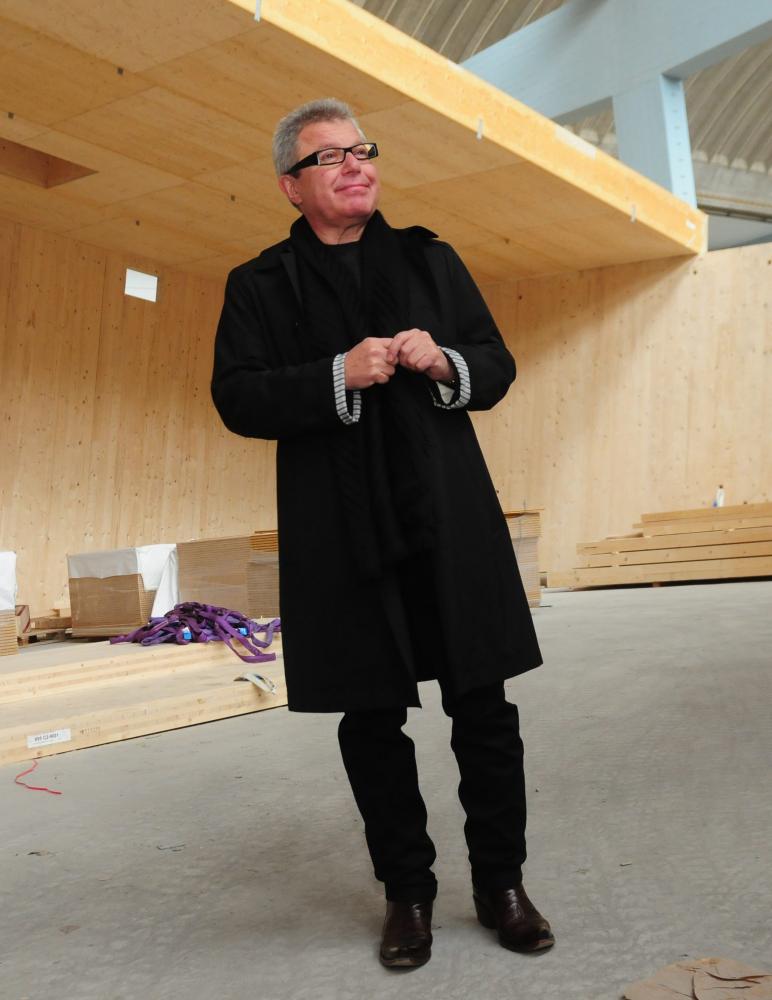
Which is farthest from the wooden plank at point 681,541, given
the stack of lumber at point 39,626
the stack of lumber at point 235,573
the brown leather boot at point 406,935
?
the brown leather boot at point 406,935

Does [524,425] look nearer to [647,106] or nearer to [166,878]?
[647,106]

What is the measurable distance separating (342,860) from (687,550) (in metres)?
10.4

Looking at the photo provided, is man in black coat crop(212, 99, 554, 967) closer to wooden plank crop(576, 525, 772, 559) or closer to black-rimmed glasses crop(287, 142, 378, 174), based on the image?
black-rimmed glasses crop(287, 142, 378, 174)

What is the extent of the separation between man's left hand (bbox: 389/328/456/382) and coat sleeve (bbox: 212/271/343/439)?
15 cm

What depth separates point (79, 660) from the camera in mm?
6531

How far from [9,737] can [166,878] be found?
1.84m

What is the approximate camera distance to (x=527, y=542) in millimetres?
10125

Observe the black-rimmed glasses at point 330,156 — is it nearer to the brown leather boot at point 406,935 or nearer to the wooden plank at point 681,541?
the brown leather boot at point 406,935

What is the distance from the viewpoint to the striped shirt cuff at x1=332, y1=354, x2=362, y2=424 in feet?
7.11

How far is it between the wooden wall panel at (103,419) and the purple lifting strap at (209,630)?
4.96 meters

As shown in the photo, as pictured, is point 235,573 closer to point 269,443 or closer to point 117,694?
point 117,694

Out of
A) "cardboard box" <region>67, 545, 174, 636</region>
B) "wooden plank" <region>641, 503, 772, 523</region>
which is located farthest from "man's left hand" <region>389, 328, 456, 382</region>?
"wooden plank" <region>641, 503, 772, 523</region>

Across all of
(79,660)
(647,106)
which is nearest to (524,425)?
(647,106)

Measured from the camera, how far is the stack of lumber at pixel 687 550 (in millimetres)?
12039
